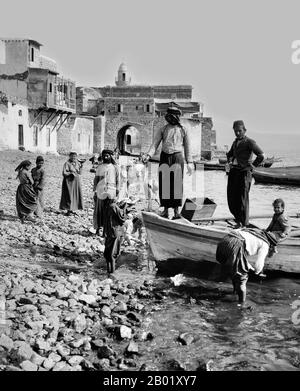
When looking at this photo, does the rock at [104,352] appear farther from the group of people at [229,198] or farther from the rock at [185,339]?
the group of people at [229,198]

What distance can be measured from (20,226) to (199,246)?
168 inches

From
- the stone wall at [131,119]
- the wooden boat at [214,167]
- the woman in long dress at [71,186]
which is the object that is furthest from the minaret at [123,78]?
the woman in long dress at [71,186]

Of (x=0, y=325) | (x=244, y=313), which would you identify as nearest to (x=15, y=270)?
(x=0, y=325)

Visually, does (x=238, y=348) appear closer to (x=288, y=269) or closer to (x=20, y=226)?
(x=288, y=269)

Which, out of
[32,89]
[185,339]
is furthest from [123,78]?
[185,339]

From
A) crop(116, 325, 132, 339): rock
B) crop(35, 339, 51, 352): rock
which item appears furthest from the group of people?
crop(35, 339, 51, 352): rock

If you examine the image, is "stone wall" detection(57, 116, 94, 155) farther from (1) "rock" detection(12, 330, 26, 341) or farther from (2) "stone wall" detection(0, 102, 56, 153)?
(1) "rock" detection(12, 330, 26, 341)

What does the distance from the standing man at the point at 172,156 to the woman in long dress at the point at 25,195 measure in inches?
142

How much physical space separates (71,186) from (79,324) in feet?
22.4

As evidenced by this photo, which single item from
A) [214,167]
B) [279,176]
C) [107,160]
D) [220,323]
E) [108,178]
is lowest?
[220,323]

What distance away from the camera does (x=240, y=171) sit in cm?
737

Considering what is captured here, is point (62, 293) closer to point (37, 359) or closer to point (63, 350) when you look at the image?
point (63, 350)

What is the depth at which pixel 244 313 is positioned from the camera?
6.32m

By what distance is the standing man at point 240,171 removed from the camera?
723 cm
